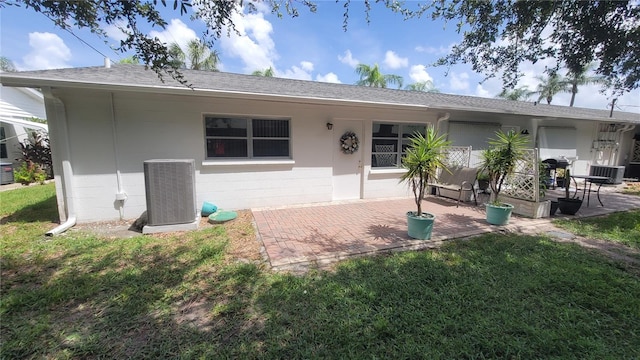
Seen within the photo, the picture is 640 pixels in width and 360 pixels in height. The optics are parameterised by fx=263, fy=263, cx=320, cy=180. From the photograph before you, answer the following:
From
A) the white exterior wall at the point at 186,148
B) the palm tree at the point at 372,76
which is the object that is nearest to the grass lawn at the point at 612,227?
the white exterior wall at the point at 186,148

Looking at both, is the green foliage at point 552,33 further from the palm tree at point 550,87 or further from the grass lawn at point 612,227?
the palm tree at point 550,87

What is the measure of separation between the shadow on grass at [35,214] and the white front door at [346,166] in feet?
20.6

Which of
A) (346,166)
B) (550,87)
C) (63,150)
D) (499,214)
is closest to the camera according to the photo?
(63,150)

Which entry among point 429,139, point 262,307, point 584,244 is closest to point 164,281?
point 262,307

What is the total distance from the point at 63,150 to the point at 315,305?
5600mm

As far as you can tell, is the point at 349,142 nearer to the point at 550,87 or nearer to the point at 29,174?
the point at 29,174

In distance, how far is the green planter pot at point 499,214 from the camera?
5.26 meters

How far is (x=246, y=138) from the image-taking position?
6.44m

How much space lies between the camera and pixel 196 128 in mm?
5871

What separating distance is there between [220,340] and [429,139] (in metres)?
3.91

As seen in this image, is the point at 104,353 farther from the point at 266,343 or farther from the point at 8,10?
the point at 8,10

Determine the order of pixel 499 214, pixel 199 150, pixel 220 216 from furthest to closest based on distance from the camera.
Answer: pixel 199 150, pixel 220 216, pixel 499 214

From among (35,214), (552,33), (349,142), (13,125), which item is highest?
(552,33)

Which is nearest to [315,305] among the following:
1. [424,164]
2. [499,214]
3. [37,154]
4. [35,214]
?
[424,164]
